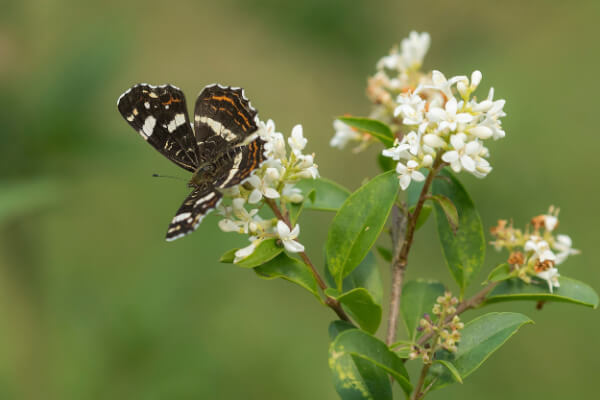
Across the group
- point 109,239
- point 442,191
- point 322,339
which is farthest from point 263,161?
point 109,239

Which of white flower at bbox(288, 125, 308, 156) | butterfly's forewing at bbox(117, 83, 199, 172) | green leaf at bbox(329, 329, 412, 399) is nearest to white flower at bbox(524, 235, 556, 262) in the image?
green leaf at bbox(329, 329, 412, 399)

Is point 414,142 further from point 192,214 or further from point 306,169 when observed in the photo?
point 192,214

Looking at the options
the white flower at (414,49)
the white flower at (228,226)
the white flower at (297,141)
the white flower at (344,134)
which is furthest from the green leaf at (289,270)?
the white flower at (414,49)

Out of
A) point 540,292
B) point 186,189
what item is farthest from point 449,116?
point 186,189

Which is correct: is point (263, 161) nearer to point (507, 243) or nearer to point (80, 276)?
point (507, 243)

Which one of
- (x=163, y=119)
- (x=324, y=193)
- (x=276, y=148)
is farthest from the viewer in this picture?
(x=163, y=119)

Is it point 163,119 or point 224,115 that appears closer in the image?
point 224,115
